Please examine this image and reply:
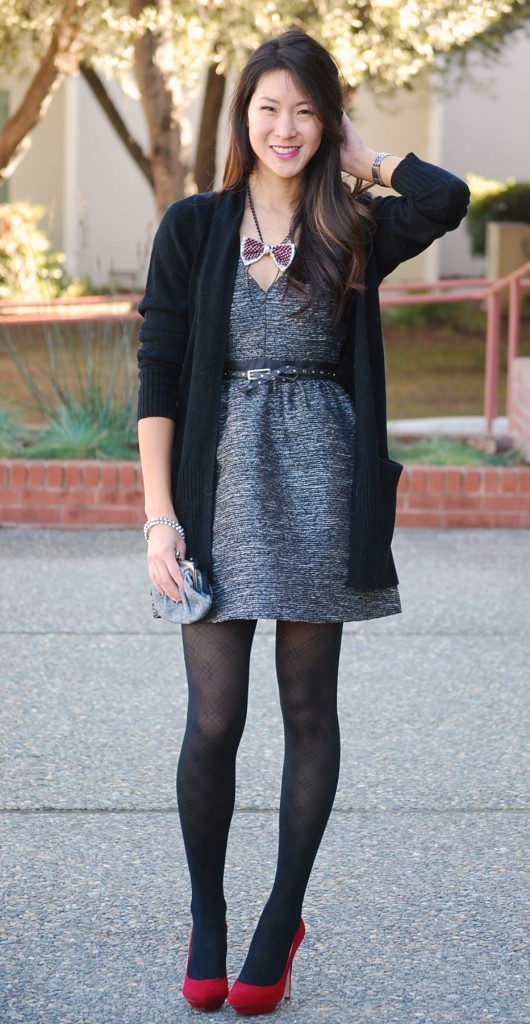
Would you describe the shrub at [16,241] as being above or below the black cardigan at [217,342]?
below

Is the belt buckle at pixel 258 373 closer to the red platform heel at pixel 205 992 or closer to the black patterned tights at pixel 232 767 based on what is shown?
the black patterned tights at pixel 232 767

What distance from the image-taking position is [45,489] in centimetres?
709

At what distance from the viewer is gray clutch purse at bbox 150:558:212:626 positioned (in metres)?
2.61

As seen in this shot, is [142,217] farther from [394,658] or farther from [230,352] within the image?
[230,352]

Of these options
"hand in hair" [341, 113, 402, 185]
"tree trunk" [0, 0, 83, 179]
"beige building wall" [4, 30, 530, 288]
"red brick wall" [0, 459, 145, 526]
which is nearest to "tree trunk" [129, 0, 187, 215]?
"tree trunk" [0, 0, 83, 179]

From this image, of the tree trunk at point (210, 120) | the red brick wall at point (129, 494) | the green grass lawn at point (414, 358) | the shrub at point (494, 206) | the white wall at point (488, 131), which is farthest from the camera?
the white wall at point (488, 131)

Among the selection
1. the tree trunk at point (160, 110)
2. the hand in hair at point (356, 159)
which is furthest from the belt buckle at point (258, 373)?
the tree trunk at point (160, 110)

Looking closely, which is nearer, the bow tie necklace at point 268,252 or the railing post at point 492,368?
the bow tie necklace at point 268,252

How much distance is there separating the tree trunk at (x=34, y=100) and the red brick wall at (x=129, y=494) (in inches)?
201

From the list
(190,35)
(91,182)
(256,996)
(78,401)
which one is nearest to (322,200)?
(256,996)

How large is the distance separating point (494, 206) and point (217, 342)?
15.7m

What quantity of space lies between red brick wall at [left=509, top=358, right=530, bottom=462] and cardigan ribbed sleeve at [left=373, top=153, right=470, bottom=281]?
539 cm

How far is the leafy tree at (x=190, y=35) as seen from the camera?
8.95 meters

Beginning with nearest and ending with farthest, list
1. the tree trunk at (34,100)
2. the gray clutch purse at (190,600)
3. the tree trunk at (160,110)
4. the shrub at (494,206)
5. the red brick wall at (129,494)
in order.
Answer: the gray clutch purse at (190,600) < the red brick wall at (129,494) < the tree trunk at (160,110) < the tree trunk at (34,100) < the shrub at (494,206)
